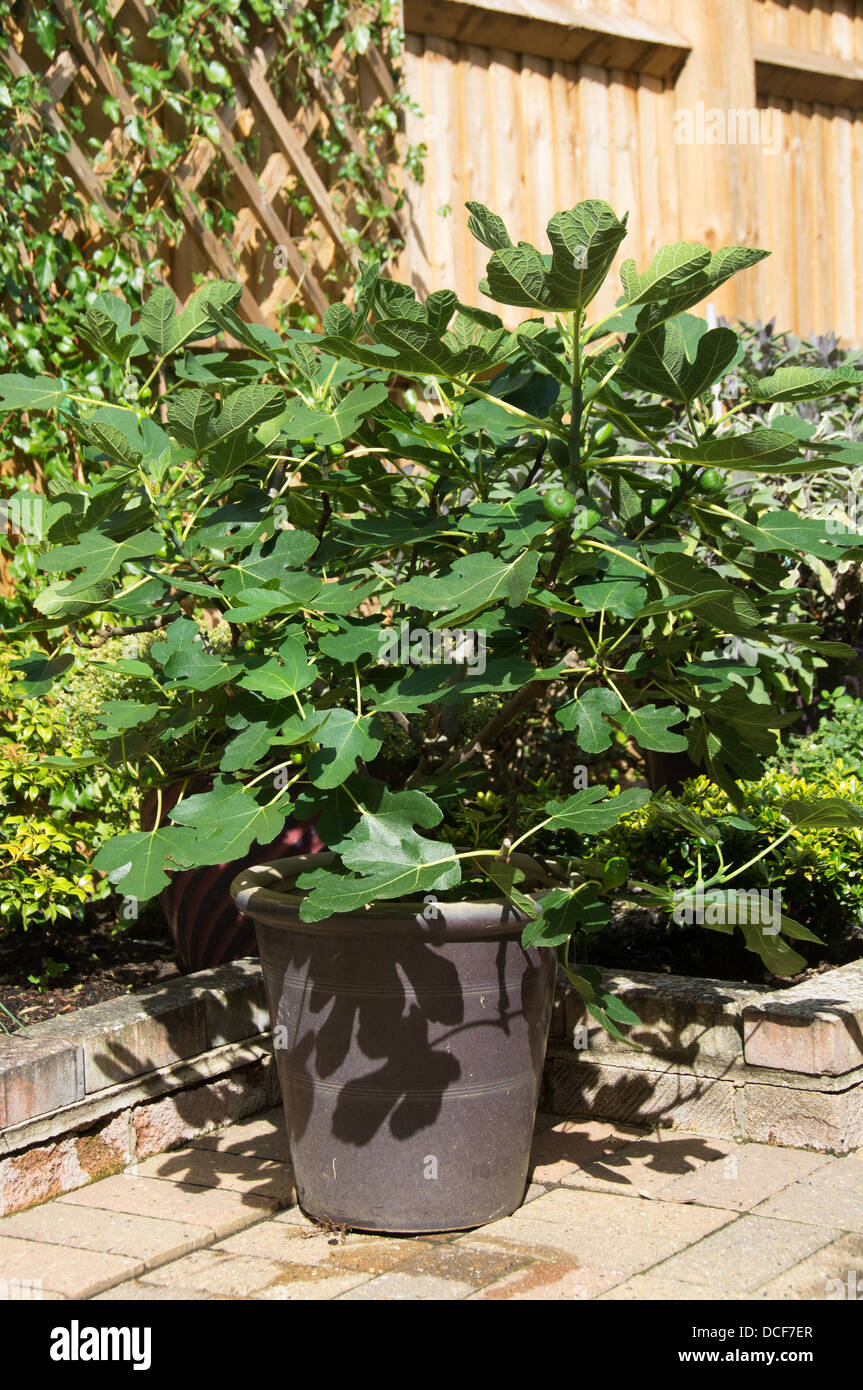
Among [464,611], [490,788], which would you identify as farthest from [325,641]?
[490,788]

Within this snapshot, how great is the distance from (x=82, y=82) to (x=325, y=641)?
279cm

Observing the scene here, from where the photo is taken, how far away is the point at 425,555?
2328mm

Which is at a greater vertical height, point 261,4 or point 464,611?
point 261,4

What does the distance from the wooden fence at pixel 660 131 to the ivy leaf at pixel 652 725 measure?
3.23m

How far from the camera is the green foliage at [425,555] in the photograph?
5.96 feet

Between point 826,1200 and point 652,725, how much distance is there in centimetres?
97

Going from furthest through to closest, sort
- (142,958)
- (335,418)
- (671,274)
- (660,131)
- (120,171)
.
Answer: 1. (660,131)
2. (120,171)
3. (142,958)
4. (335,418)
5. (671,274)

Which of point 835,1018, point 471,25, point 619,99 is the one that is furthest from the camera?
point 619,99

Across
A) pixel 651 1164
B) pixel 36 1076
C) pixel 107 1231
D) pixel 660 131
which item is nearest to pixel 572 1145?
pixel 651 1164

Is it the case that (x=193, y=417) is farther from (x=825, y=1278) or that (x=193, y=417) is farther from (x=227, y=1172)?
(x=825, y=1278)

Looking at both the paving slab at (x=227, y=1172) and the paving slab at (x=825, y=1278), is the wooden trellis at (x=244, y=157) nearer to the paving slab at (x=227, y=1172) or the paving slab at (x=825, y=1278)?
the paving slab at (x=227, y=1172)

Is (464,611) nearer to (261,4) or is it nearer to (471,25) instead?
(261,4)

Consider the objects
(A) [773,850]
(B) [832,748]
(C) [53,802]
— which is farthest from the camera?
(B) [832,748]

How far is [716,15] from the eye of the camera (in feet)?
18.0
